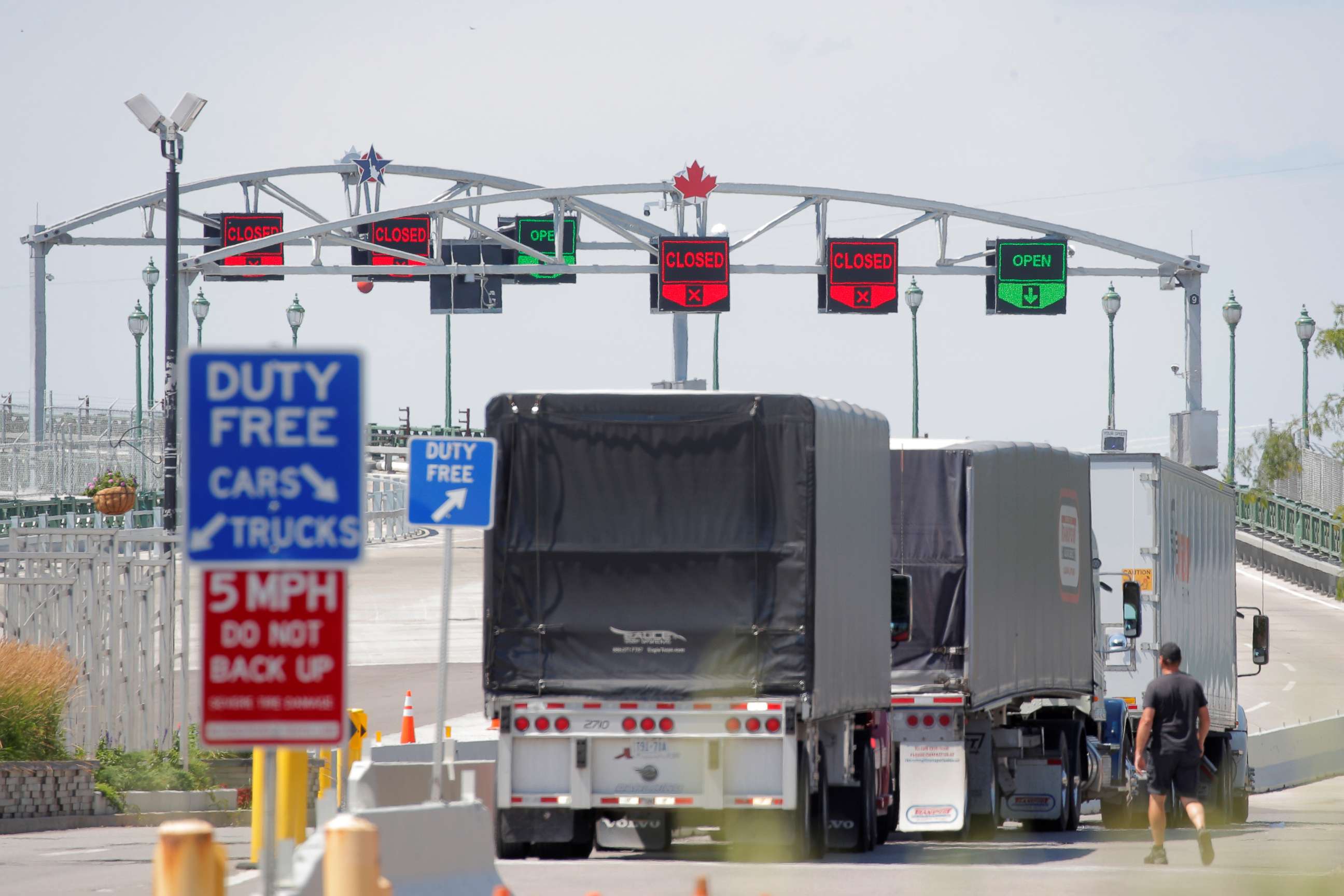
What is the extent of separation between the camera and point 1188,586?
23.3 metres

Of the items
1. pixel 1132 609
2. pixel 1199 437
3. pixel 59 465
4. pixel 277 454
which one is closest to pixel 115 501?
pixel 1132 609

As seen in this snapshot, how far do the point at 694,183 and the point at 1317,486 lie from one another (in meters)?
30.1

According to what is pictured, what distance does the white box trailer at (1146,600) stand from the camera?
71.2 feet

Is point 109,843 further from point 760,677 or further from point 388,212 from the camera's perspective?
point 388,212

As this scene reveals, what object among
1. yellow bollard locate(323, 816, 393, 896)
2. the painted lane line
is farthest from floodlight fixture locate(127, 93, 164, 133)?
the painted lane line

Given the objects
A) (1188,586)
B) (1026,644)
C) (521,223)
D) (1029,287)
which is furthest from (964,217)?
(1026,644)

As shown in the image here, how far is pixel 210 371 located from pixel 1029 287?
4229 cm

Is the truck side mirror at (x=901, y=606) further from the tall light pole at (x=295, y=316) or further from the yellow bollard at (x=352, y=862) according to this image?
the tall light pole at (x=295, y=316)

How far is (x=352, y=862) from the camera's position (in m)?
7.72

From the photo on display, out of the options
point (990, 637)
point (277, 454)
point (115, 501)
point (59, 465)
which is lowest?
point (990, 637)

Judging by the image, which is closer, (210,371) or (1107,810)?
(210,371)

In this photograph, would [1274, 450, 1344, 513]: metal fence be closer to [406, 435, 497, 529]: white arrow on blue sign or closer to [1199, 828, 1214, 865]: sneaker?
[1199, 828, 1214, 865]: sneaker

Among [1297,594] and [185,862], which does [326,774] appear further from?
[1297,594]

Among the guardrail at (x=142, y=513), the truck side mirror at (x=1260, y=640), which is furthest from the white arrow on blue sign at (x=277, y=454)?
the truck side mirror at (x=1260, y=640)
